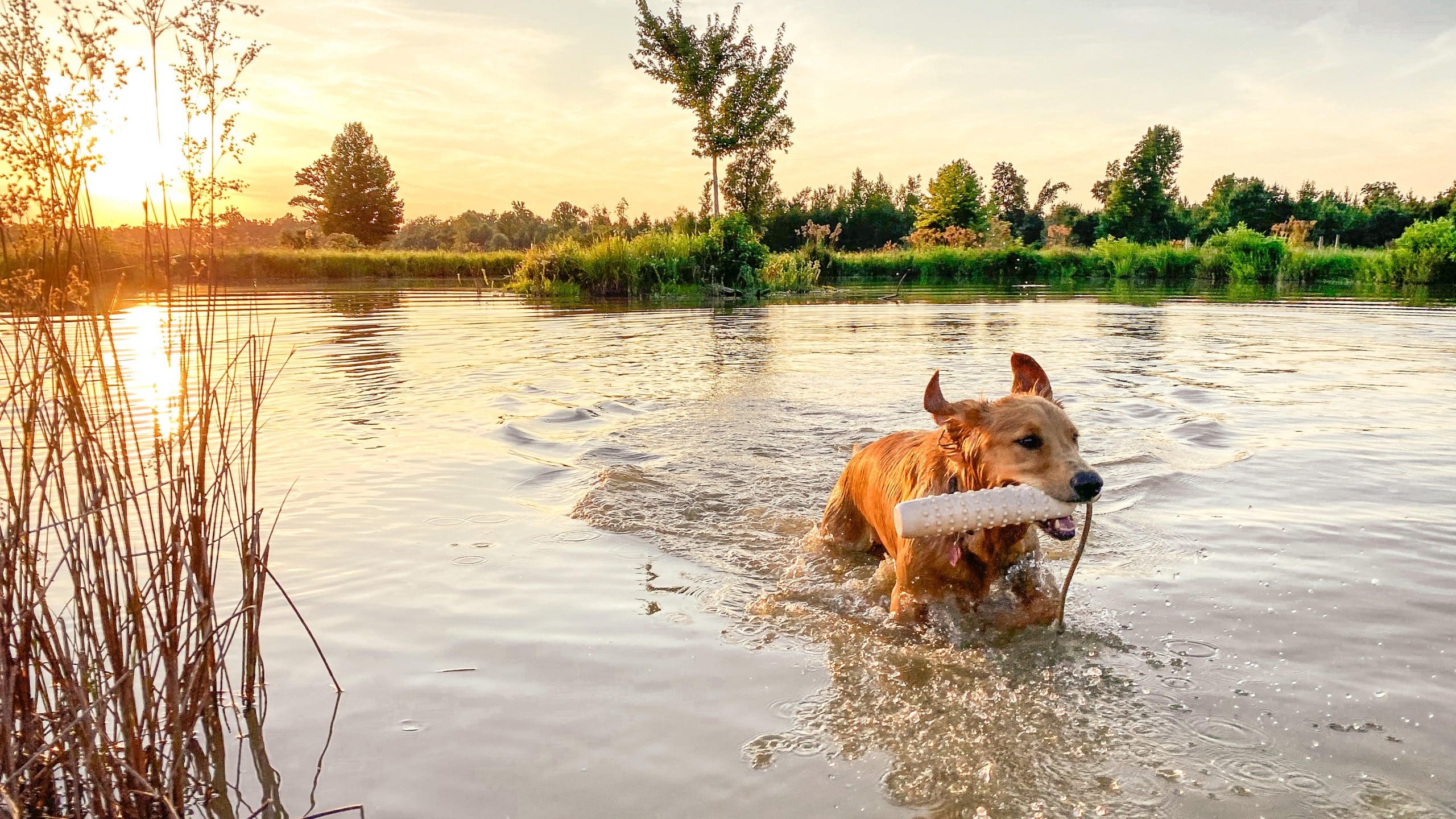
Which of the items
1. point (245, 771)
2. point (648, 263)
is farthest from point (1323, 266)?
point (245, 771)

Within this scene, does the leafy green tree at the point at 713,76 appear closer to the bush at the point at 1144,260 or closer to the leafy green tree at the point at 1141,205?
the bush at the point at 1144,260

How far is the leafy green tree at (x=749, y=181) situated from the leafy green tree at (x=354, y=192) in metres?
54.6

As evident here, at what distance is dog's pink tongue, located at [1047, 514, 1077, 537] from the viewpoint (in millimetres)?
3928

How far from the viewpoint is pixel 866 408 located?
10.3 m

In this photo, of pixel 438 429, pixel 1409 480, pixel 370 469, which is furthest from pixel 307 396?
pixel 1409 480

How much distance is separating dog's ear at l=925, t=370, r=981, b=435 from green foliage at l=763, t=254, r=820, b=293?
3087cm

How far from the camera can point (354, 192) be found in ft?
291

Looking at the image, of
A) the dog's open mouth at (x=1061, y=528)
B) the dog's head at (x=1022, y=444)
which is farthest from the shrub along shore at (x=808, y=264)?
the dog's open mouth at (x=1061, y=528)

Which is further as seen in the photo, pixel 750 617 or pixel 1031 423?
pixel 750 617

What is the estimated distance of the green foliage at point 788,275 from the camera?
1412 inches

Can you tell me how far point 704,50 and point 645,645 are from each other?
4207 centimetres

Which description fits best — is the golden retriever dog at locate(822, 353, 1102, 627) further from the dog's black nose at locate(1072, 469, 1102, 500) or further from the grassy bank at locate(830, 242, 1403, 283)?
the grassy bank at locate(830, 242, 1403, 283)

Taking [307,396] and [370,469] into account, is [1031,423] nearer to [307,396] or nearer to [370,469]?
[370,469]

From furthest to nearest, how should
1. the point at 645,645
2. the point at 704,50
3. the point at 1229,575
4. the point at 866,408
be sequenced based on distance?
the point at 704,50, the point at 866,408, the point at 1229,575, the point at 645,645
